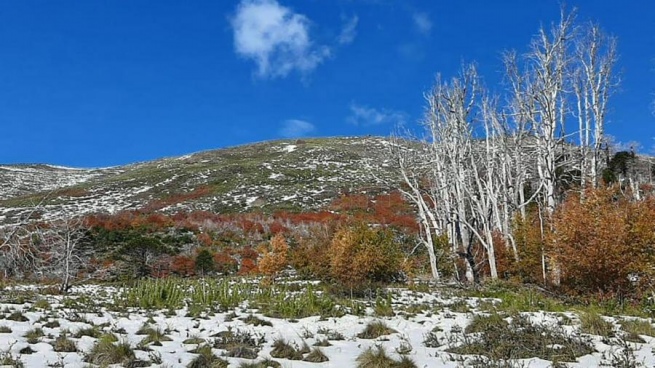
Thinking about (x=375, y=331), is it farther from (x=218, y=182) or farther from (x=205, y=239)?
(x=218, y=182)

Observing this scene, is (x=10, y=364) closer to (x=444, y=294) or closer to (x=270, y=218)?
(x=444, y=294)

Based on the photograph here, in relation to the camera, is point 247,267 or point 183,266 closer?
point 183,266

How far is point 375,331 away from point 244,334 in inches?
99.4

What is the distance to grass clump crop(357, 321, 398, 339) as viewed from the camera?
10086 millimetres

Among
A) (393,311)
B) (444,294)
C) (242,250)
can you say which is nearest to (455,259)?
(444,294)

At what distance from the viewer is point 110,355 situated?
7297 millimetres

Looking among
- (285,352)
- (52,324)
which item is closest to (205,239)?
(52,324)

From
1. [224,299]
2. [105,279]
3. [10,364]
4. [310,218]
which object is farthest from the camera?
[310,218]

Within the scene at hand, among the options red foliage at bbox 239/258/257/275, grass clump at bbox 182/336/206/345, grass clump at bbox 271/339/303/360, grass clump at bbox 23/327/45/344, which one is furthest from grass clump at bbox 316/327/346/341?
red foliage at bbox 239/258/257/275

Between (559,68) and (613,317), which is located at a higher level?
(559,68)

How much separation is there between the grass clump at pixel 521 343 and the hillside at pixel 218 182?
1353 inches

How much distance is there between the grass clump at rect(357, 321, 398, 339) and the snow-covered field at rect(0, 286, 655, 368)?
14 centimetres

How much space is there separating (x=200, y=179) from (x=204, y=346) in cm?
6490

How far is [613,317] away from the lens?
480 inches
